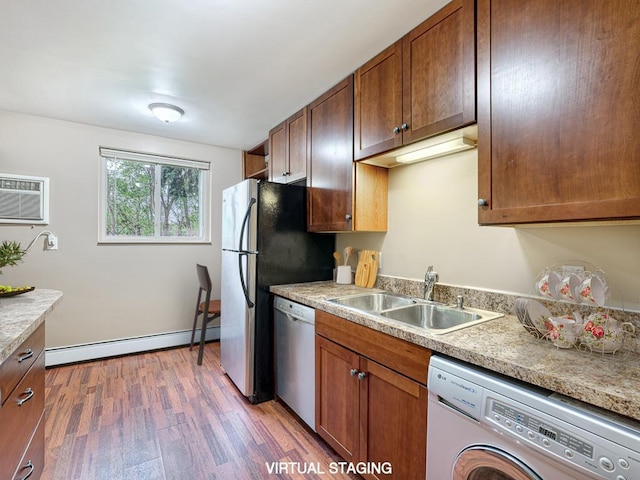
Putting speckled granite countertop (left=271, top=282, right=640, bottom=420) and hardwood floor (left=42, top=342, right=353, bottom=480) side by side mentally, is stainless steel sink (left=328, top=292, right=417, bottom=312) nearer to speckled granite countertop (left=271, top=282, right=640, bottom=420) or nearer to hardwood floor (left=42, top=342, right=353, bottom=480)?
speckled granite countertop (left=271, top=282, right=640, bottom=420)

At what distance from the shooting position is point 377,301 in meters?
2.06

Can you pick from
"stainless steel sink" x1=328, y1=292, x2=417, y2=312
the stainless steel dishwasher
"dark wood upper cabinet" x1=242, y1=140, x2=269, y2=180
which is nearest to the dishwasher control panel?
the stainless steel dishwasher

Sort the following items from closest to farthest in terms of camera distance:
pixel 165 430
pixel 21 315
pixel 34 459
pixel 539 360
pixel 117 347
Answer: pixel 539 360
pixel 21 315
pixel 34 459
pixel 165 430
pixel 117 347

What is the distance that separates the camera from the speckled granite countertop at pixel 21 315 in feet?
3.28

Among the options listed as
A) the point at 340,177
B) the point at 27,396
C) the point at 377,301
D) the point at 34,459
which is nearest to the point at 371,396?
the point at 377,301

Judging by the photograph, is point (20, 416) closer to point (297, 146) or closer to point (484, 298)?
point (484, 298)

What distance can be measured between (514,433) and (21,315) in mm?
1835

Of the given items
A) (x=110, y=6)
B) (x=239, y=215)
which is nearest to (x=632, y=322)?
(x=239, y=215)

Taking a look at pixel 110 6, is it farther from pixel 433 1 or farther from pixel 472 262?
pixel 472 262

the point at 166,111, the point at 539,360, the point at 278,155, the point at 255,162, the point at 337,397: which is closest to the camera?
the point at 539,360

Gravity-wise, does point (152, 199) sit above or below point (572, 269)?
above

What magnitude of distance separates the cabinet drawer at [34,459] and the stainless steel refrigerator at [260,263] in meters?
1.12

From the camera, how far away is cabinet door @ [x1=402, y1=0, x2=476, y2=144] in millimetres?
1320

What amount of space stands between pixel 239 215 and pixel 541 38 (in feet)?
6.40
